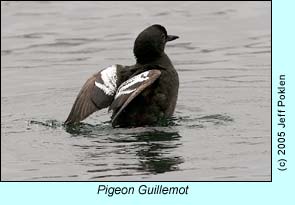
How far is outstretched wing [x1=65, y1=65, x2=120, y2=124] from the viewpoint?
44.0 ft

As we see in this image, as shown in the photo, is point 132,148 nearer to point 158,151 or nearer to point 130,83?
point 158,151

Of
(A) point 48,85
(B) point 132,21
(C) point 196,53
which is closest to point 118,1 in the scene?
(B) point 132,21

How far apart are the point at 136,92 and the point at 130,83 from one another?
0.34 meters

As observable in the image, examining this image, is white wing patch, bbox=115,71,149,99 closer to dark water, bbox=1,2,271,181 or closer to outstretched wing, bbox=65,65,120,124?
outstretched wing, bbox=65,65,120,124

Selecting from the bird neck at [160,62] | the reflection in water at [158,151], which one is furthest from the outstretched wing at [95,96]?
the reflection in water at [158,151]

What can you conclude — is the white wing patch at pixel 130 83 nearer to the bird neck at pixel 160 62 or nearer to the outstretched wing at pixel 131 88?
the outstretched wing at pixel 131 88

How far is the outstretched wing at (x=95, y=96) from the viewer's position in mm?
13422

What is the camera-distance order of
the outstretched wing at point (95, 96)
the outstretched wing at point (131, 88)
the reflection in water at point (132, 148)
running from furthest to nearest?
the outstretched wing at point (95, 96) → the outstretched wing at point (131, 88) → the reflection in water at point (132, 148)

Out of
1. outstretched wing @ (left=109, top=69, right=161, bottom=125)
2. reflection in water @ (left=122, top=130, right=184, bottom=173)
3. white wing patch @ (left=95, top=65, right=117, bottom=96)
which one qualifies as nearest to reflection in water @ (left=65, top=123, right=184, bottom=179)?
reflection in water @ (left=122, top=130, right=184, bottom=173)

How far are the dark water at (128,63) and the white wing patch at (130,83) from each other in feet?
1.59

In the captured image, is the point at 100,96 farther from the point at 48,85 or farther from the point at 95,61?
the point at 95,61

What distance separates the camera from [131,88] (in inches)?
511

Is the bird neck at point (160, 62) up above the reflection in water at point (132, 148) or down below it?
above

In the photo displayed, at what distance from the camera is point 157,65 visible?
1390 cm
